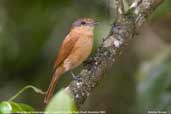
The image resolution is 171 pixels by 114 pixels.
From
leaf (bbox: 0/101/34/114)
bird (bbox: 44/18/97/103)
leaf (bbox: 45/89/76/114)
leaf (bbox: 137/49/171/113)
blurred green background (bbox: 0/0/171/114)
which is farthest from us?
blurred green background (bbox: 0/0/171/114)

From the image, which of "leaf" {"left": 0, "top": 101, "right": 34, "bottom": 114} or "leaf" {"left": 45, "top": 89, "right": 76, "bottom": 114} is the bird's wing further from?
"leaf" {"left": 45, "top": 89, "right": 76, "bottom": 114}

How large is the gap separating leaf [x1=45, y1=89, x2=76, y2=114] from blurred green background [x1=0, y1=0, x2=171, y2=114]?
3.04 metres

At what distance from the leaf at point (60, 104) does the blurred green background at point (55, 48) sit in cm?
304

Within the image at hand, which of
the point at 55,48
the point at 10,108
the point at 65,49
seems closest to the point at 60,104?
the point at 10,108

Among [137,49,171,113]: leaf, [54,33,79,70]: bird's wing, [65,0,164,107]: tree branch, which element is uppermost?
[65,0,164,107]: tree branch

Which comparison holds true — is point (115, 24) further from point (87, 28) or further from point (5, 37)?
point (5, 37)

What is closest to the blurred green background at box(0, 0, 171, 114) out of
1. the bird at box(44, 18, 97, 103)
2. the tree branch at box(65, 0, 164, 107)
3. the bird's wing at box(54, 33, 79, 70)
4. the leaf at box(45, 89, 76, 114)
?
the bird at box(44, 18, 97, 103)

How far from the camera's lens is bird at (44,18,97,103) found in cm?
454

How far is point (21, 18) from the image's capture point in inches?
212

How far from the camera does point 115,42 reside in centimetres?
363

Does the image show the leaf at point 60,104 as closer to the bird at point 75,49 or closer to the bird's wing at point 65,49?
the bird at point 75,49

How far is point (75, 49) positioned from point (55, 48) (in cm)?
91

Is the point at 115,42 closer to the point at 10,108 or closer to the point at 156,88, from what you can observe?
the point at 156,88

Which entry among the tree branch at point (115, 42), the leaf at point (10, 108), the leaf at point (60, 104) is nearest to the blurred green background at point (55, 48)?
the tree branch at point (115, 42)
